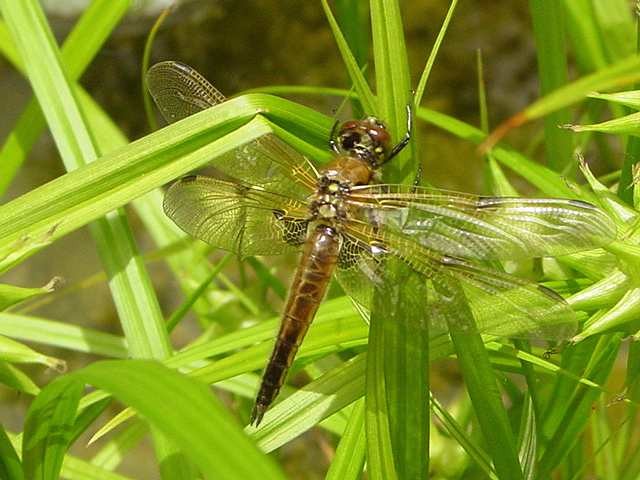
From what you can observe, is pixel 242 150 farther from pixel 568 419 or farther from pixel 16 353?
pixel 568 419

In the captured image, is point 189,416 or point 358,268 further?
point 358,268

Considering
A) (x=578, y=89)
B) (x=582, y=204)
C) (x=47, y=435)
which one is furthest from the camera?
(x=47, y=435)

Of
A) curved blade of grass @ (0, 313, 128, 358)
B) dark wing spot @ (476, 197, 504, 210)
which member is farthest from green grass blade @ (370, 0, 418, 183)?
curved blade of grass @ (0, 313, 128, 358)

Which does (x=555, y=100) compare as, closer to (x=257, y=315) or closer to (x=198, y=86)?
(x=198, y=86)

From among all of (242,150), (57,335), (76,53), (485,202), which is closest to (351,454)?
(485,202)

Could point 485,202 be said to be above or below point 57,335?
below

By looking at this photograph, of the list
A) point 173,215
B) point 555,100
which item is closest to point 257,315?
point 173,215

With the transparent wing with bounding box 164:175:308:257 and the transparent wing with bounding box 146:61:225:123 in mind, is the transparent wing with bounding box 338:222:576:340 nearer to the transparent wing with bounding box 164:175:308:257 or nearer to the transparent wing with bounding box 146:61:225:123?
the transparent wing with bounding box 164:175:308:257

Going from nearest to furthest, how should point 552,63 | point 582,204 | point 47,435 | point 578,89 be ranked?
1. point 578,89
2. point 582,204
3. point 47,435
4. point 552,63
